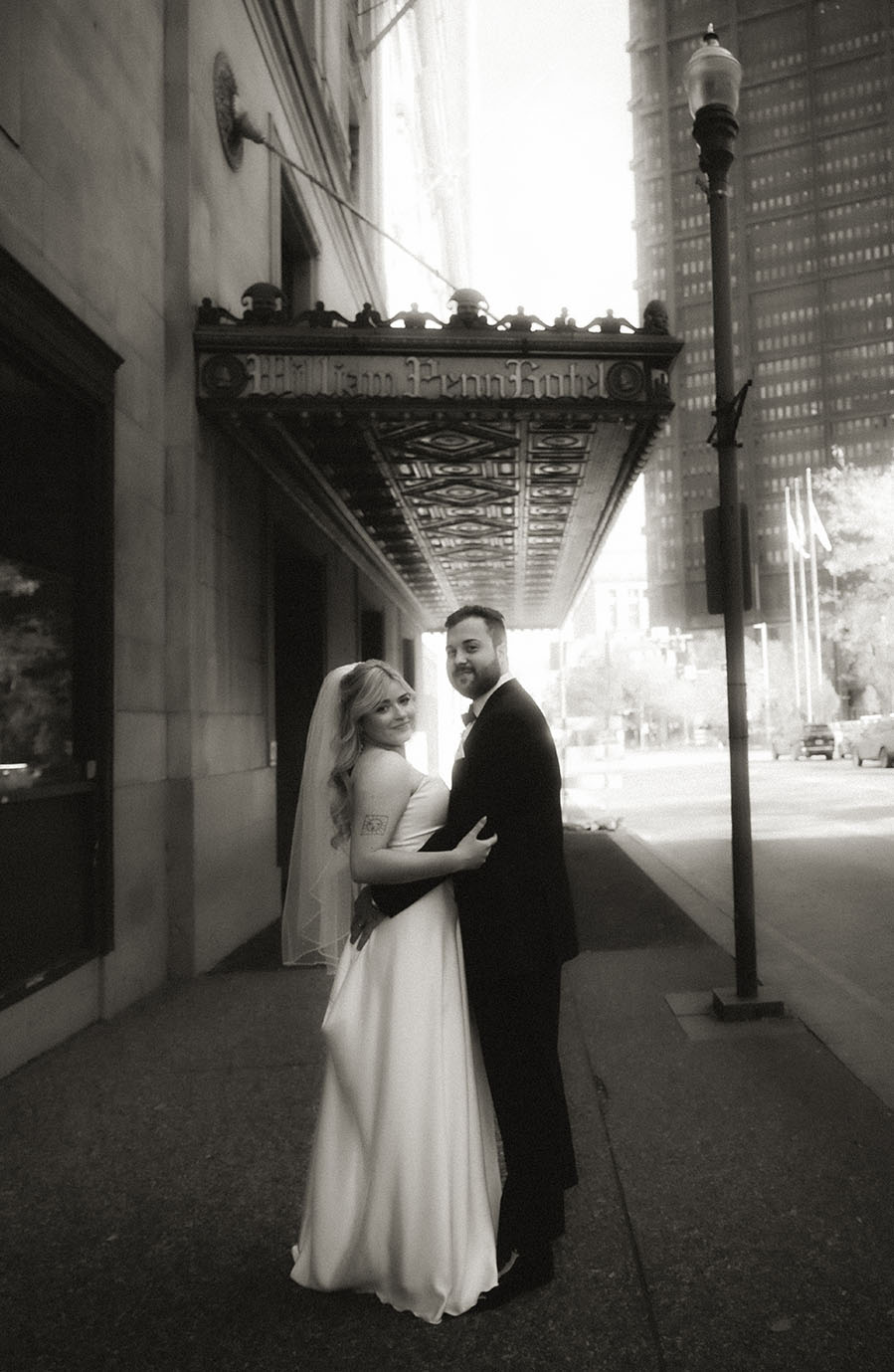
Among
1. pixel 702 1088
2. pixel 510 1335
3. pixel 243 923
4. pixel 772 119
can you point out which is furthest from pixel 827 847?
pixel 772 119

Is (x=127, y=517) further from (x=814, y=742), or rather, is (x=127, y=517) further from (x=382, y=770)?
(x=814, y=742)

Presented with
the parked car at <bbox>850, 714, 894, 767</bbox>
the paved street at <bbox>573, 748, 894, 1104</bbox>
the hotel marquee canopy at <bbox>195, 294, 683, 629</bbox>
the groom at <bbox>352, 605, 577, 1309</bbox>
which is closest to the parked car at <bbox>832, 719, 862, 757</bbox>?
the parked car at <bbox>850, 714, 894, 767</bbox>

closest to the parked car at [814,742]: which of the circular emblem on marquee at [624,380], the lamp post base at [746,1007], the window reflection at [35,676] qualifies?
the circular emblem on marquee at [624,380]

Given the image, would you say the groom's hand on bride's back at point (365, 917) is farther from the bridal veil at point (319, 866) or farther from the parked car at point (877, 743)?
the parked car at point (877, 743)

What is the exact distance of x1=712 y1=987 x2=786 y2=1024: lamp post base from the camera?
5816 millimetres

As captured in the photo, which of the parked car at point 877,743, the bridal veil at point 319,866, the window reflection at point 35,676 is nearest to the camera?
the bridal veil at point 319,866

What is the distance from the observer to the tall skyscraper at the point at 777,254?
138500 millimetres

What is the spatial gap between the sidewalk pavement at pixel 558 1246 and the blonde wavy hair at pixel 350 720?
139cm

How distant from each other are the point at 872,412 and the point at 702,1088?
147752mm

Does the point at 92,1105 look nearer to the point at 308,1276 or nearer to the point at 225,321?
the point at 308,1276

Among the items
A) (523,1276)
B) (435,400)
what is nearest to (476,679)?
(523,1276)

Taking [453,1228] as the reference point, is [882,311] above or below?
above

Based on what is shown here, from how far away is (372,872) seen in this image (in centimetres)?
290

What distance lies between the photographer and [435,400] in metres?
7.56
